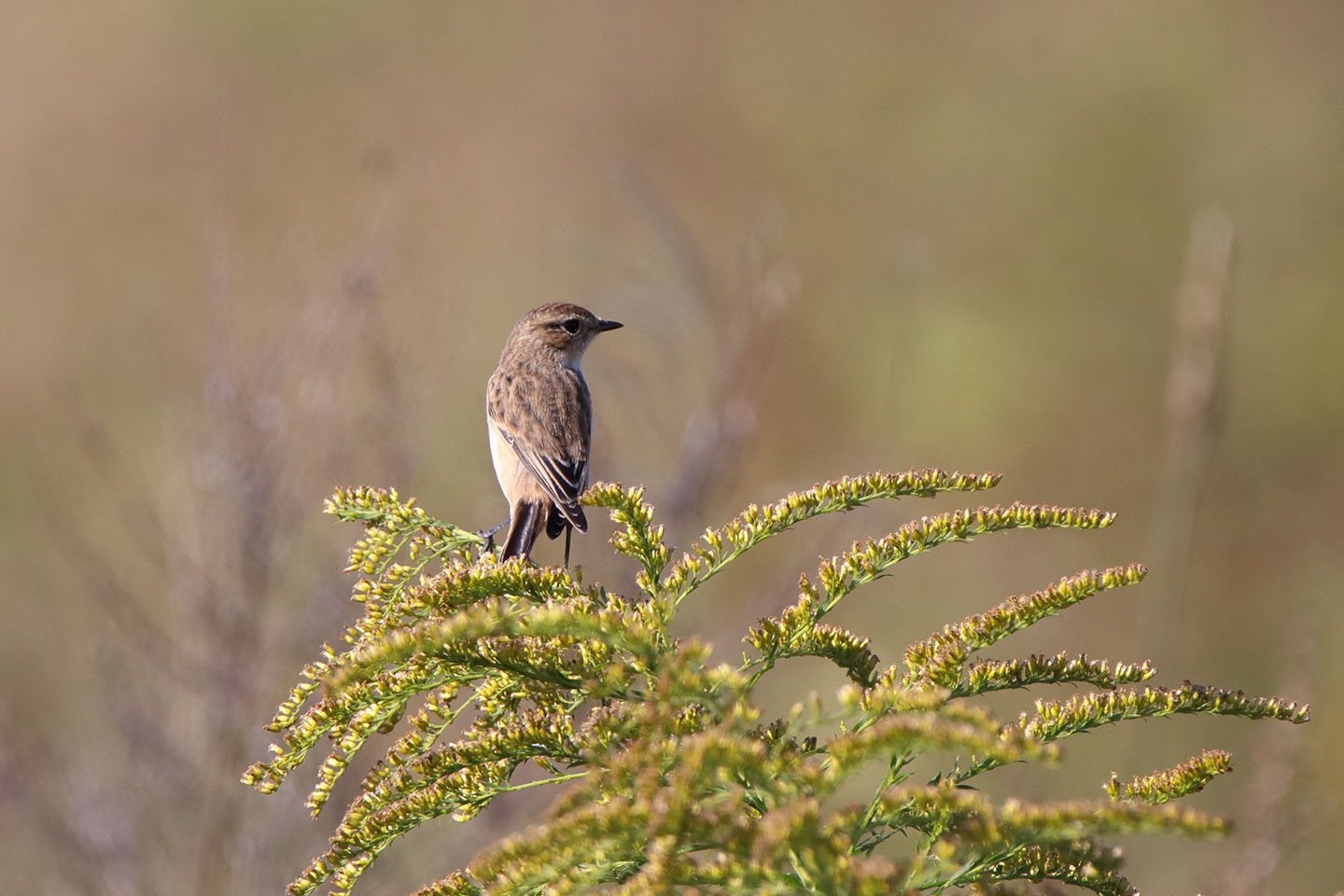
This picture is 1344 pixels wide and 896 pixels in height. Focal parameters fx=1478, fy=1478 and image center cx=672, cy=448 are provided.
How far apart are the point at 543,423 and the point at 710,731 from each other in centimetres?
509

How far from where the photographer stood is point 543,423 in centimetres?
730

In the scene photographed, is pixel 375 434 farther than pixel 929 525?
Yes

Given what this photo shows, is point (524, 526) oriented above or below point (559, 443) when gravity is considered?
below

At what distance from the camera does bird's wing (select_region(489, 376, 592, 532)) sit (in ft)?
21.6

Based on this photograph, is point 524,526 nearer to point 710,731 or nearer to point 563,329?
point 563,329

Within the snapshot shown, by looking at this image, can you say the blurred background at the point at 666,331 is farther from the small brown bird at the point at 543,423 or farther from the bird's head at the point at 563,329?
the small brown bird at the point at 543,423

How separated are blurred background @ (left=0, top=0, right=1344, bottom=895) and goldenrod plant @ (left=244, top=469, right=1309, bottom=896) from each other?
2.75 metres

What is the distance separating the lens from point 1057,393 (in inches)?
596

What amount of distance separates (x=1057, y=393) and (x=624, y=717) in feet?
43.1

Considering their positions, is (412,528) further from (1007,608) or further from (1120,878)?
(1120,878)

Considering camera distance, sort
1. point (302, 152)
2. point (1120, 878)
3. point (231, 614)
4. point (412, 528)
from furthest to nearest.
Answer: point (302, 152), point (231, 614), point (412, 528), point (1120, 878)

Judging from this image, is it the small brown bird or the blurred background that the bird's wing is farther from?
the blurred background

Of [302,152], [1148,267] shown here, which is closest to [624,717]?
[1148,267]

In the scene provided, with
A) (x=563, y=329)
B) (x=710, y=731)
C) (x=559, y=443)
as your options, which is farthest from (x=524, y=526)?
(x=710, y=731)
